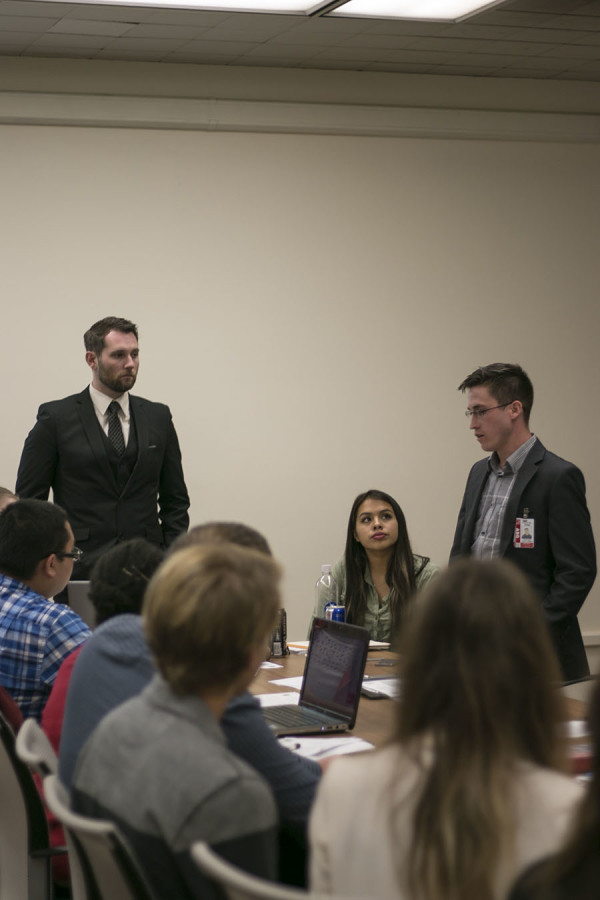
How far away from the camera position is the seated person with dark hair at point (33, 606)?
300 cm

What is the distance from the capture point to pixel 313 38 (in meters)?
5.73

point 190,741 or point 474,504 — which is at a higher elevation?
point 474,504

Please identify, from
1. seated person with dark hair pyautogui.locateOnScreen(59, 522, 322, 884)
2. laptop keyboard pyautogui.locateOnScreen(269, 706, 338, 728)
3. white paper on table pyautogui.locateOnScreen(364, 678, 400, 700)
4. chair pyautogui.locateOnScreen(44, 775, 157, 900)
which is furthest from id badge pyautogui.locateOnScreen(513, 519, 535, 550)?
chair pyautogui.locateOnScreen(44, 775, 157, 900)

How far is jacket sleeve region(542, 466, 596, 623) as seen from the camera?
4059 mm

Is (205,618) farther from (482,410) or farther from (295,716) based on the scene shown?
(482,410)

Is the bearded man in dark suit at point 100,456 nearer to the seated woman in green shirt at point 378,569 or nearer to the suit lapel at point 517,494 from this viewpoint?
the seated woman in green shirt at point 378,569

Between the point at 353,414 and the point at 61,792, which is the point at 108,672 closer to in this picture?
the point at 61,792

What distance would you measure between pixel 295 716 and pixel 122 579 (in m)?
0.78

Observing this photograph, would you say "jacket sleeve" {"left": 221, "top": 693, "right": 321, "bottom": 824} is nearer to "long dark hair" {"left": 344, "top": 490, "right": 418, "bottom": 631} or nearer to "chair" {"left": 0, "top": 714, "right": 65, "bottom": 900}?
"chair" {"left": 0, "top": 714, "right": 65, "bottom": 900}

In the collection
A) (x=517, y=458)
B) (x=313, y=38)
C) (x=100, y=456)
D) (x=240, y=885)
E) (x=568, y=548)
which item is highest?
(x=313, y=38)

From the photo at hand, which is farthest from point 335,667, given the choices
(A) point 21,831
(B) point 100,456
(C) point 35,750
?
(B) point 100,456

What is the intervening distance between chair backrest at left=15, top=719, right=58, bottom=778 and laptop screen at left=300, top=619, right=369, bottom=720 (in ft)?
2.94

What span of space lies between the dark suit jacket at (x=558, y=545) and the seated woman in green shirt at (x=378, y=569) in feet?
1.37

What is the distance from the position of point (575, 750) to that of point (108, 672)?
3.55 ft
